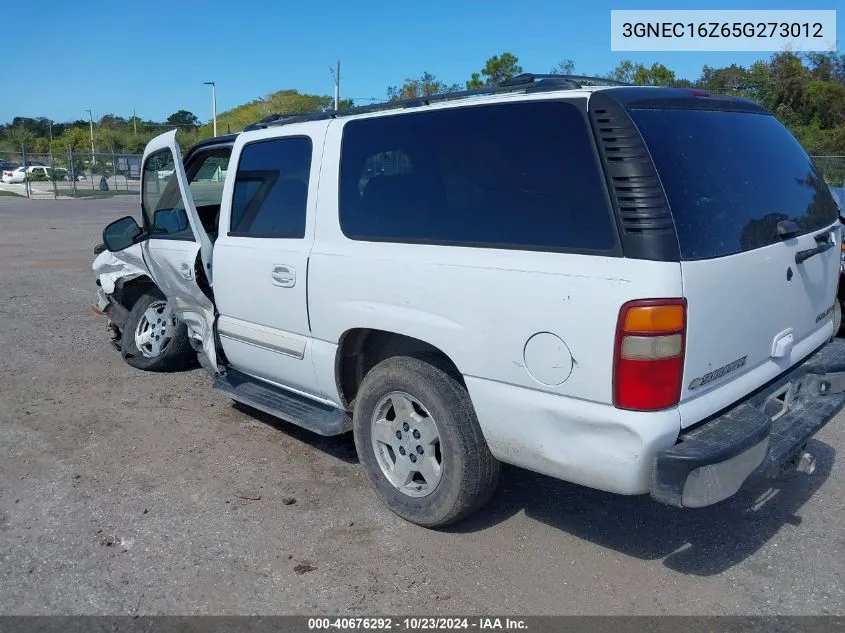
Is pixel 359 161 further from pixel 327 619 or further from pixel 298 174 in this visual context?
pixel 327 619

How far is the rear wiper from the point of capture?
3436 millimetres

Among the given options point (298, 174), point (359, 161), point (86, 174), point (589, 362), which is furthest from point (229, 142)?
point (86, 174)

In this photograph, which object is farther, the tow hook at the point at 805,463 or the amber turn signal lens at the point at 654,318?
the tow hook at the point at 805,463

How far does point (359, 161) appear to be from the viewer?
3975mm

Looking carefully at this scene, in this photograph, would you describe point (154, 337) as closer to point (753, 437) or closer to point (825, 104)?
point (753, 437)

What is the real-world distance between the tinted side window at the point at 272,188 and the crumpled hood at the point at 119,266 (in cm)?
147

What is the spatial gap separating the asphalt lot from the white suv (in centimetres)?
34

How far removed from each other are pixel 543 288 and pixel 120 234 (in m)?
4.00

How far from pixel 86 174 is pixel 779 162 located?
135 feet

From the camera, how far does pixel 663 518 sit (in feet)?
12.7

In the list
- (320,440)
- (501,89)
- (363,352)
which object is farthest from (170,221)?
(501,89)

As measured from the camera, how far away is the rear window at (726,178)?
9.49 feet

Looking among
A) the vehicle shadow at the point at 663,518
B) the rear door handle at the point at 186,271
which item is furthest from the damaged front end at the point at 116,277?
the vehicle shadow at the point at 663,518

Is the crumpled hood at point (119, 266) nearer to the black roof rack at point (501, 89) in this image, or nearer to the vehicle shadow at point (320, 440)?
the vehicle shadow at point (320, 440)
